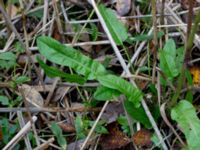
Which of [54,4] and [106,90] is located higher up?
[54,4]

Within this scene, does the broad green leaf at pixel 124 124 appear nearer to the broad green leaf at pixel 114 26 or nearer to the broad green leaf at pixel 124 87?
the broad green leaf at pixel 124 87

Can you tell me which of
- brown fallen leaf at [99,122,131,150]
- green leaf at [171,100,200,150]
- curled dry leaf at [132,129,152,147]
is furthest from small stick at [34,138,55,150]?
green leaf at [171,100,200,150]

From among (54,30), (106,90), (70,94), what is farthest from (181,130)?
(54,30)

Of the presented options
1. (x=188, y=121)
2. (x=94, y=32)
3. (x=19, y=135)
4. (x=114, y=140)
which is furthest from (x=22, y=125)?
(x=188, y=121)

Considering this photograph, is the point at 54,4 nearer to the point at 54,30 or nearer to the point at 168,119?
the point at 54,30

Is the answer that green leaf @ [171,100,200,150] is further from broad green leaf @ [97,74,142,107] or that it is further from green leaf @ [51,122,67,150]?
green leaf @ [51,122,67,150]

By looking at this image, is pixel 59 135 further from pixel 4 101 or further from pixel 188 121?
pixel 188 121
